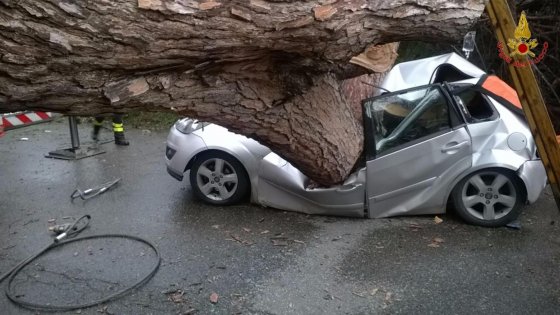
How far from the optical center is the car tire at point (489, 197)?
4953mm

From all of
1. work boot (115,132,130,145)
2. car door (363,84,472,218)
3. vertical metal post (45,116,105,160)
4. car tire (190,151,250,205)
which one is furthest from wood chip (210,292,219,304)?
work boot (115,132,130,145)

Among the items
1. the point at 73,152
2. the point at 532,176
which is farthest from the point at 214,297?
the point at 73,152

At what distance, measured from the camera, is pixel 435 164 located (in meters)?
4.95

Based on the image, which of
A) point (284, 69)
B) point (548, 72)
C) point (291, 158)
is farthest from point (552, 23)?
point (284, 69)

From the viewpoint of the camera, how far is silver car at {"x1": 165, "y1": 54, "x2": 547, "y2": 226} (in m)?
4.93

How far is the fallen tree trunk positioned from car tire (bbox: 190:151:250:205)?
1.61 metres

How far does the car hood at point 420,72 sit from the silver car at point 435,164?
0.21m

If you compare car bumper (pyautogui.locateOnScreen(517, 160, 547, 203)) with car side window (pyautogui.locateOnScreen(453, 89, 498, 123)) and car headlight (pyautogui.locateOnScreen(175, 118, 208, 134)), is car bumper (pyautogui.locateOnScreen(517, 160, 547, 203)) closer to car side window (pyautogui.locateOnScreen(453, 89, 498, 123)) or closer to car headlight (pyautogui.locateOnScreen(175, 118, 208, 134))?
car side window (pyautogui.locateOnScreen(453, 89, 498, 123))

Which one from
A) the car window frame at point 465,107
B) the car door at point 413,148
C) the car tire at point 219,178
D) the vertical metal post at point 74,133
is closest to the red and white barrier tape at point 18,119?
the vertical metal post at point 74,133

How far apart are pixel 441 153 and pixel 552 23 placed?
4.34 m

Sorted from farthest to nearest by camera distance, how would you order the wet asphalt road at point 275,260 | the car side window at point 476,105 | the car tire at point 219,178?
the car tire at point 219,178
the car side window at point 476,105
the wet asphalt road at point 275,260

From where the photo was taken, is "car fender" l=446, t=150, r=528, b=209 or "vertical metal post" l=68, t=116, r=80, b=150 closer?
"car fender" l=446, t=150, r=528, b=209

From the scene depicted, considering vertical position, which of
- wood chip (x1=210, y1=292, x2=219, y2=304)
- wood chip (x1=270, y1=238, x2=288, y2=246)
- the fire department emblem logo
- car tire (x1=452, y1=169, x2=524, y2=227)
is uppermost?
the fire department emblem logo

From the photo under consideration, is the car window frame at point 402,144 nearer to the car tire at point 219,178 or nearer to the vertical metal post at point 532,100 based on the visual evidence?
the car tire at point 219,178
